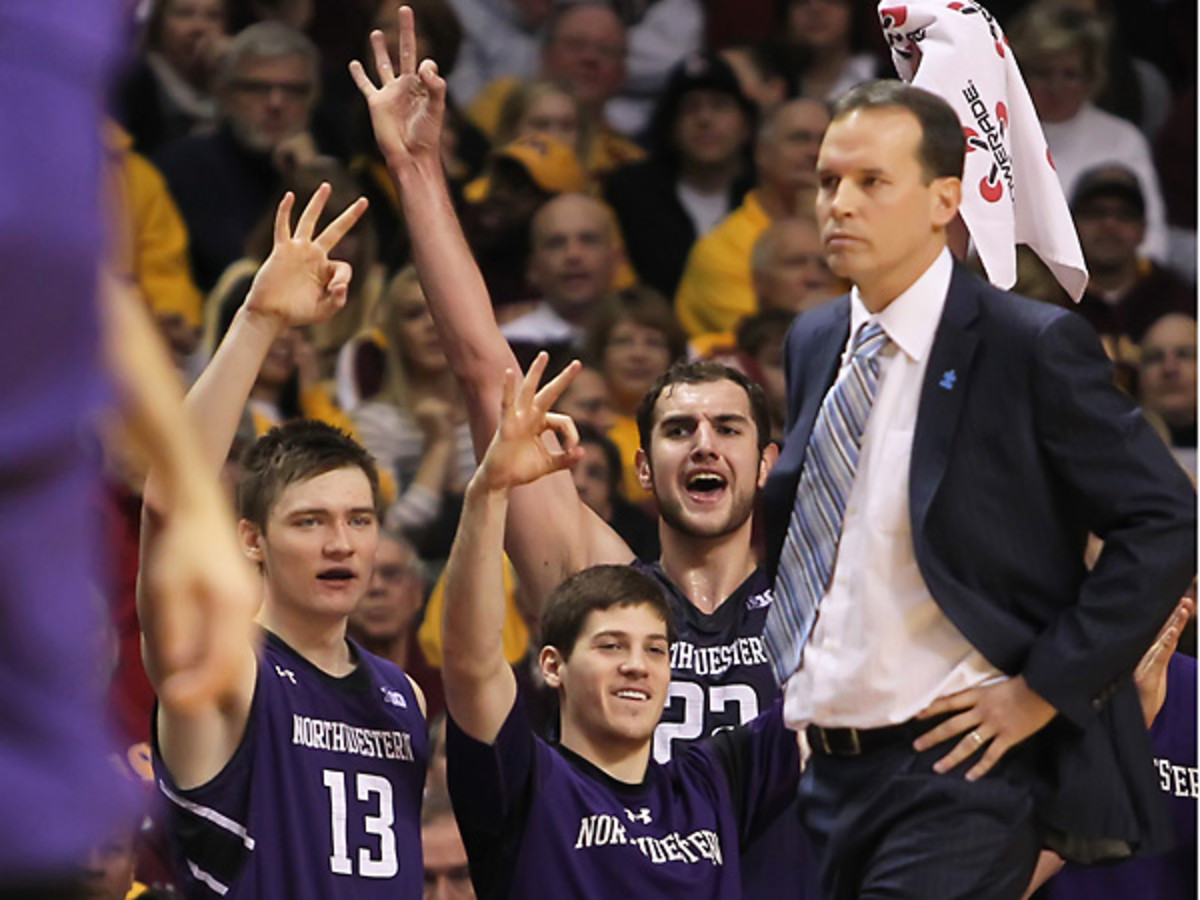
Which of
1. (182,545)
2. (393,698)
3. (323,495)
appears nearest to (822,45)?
(323,495)

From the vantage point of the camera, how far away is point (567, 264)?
7.09 metres

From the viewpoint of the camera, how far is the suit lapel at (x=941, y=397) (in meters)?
3.08

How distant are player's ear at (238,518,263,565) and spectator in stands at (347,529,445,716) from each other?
1.46 meters

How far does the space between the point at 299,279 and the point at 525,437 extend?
507 millimetres

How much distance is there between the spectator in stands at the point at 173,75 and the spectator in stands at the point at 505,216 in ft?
2.86

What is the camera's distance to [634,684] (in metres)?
4.02

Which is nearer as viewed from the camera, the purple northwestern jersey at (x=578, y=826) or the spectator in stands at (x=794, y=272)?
the purple northwestern jersey at (x=578, y=826)

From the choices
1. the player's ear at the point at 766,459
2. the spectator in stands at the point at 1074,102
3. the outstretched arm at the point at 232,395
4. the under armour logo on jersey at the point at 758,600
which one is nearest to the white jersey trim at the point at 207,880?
the outstretched arm at the point at 232,395

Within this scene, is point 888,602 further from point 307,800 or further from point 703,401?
point 703,401

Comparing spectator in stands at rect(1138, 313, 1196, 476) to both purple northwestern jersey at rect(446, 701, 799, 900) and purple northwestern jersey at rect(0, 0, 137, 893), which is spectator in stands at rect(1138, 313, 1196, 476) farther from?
purple northwestern jersey at rect(0, 0, 137, 893)

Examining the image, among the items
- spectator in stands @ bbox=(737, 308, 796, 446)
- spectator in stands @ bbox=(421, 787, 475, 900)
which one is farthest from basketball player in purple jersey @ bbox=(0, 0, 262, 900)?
spectator in stands @ bbox=(737, 308, 796, 446)

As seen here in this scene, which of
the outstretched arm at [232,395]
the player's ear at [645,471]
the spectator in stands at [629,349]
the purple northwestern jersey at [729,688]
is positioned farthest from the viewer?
the spectator in stands at [629,349]

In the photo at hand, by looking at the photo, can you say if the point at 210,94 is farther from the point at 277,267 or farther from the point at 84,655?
the point at 84,655

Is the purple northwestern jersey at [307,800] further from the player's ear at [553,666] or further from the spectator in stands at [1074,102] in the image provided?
the spectator in stands at [1074,102]
